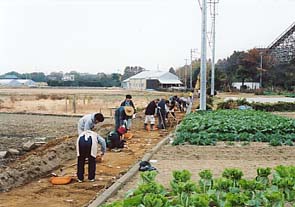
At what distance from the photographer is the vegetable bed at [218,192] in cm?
535

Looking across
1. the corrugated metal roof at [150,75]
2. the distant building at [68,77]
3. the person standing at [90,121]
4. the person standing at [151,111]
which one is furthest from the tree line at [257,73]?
the person standing at [90,121]

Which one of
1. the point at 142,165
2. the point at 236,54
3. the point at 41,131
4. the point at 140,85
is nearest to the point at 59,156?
the point at 142,165

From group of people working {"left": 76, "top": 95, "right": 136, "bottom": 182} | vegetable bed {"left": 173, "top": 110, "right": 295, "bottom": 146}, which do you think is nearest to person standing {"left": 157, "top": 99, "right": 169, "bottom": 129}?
vegetable bed {"left": 173, "top": 110, "right": 295, "bottom": 146}

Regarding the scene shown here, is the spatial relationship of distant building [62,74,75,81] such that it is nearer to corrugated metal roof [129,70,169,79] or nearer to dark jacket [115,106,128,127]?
corrugated metal roof [129,70,169,79]

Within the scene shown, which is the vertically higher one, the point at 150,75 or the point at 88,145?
the point at 150,75

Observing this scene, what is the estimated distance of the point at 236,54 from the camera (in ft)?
310

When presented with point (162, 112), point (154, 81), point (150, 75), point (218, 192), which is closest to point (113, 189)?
point (218, 192)

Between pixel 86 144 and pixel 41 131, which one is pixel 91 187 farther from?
pixel 41 131

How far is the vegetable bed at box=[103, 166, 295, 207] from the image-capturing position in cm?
535

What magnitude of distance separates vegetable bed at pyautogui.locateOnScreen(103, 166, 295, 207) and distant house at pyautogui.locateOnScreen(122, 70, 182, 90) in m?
97.8

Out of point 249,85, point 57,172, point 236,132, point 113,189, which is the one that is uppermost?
point 249,85

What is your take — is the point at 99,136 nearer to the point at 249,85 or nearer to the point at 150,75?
the point at 249,85

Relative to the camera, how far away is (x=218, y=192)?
6.65 metres

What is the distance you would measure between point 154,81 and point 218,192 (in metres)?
103
